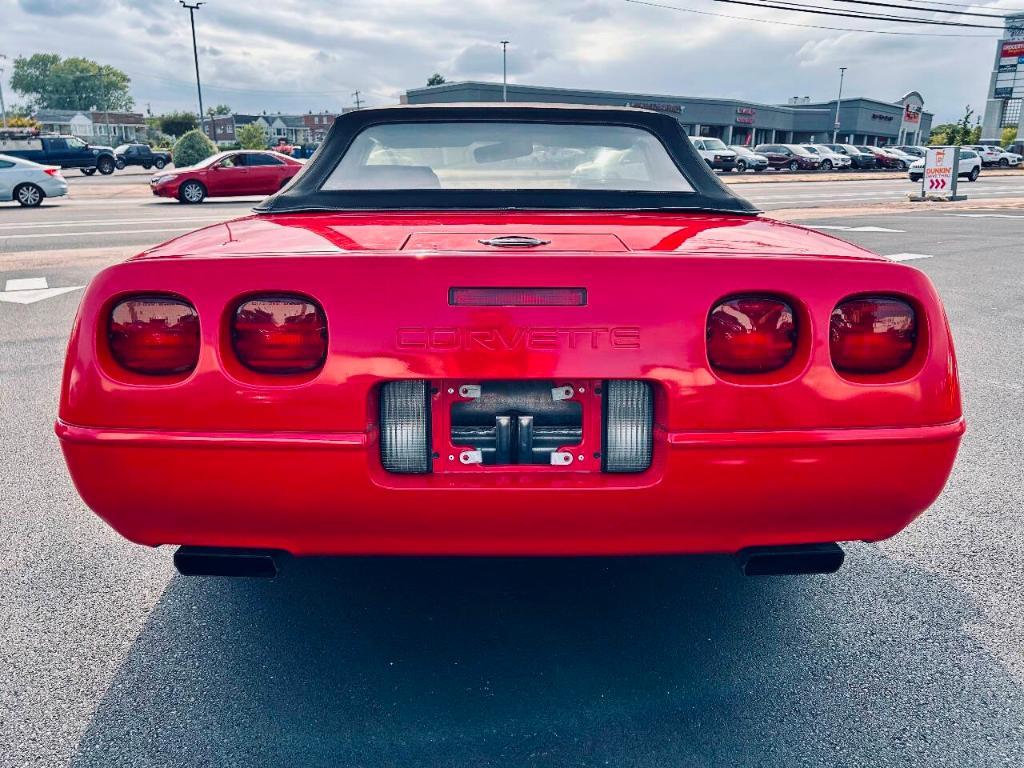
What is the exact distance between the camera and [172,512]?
73.2 inches

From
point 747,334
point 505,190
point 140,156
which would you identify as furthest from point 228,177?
point 140,156

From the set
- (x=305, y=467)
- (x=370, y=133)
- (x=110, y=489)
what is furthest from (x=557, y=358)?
(x=370, y=133)

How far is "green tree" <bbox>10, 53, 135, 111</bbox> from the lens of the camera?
13800 cm

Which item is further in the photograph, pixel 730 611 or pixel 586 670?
pixel 730 611

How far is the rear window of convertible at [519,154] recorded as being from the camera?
2.84 meters

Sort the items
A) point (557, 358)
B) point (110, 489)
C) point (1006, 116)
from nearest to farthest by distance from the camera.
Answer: point (557, 358)
point (110, 489)
point (1006, 116)

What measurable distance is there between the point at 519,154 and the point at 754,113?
74957 mm

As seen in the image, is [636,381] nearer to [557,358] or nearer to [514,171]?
[557,358]

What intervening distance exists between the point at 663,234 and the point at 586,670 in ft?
→ 3.76

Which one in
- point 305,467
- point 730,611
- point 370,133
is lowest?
point 730,611

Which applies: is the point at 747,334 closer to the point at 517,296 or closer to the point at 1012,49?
the point at 517,296

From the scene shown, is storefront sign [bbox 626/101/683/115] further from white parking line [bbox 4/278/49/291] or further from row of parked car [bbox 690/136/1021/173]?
white parking line [bbox 4/278/49/291]

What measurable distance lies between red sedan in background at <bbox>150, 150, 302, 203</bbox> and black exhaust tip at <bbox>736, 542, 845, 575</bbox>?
1948cm

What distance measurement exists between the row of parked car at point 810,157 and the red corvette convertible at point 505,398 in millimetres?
35998
